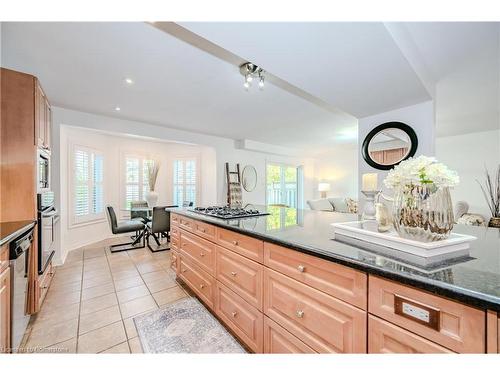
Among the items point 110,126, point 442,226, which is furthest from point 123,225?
point 442,226

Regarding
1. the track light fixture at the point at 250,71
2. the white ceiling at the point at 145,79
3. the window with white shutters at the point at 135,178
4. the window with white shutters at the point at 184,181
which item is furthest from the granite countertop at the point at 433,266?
the window with white shutters at the point at 135,178

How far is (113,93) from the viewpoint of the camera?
110 inches

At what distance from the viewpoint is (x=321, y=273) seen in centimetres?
102

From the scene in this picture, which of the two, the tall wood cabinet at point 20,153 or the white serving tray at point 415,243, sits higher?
the tall wood cabinet at point 20,153

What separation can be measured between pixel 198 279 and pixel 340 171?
20.6 feet

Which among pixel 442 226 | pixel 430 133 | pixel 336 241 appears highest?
pixel 430 133

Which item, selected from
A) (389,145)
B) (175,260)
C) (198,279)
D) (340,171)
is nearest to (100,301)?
(175,260)

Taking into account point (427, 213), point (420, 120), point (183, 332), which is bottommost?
point (183, 332)

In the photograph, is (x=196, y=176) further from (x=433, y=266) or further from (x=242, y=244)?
(x=433, y=266)

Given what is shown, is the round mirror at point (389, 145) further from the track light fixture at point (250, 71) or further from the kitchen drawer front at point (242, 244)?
the kitchen drawer front at point (242, 244)

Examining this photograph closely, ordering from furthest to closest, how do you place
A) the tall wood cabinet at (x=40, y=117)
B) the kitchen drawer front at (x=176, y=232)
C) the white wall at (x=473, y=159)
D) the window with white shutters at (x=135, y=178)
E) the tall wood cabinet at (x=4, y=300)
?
the window with white shutters at (x=135, y=178), the white wall at (x=473, y=159), the kitchen drawer front at (x=176, y=232), the tall wood cabinet at (x=40, y=117), the tall wood cabinet at (x=4, y=300)

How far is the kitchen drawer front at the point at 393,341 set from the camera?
0.72 meters

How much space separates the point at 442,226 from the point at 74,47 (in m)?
2.87

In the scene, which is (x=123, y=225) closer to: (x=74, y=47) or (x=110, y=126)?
(x=110, y=126)
